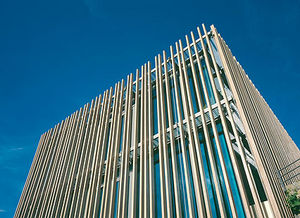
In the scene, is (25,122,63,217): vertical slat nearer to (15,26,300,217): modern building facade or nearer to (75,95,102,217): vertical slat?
(15,26,300,217): modern building facade

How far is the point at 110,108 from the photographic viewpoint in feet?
36.3

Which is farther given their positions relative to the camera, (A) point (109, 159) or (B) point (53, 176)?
(B) point (53, 176)

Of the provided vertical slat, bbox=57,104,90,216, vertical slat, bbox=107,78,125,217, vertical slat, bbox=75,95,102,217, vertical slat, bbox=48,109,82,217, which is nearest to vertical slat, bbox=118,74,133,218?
vertical slat, bbox=107,78,125,217

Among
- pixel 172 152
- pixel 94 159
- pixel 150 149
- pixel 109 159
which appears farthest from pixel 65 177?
pixel 172 152

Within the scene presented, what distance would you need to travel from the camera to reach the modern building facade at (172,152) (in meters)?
5.50

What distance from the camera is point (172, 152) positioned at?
6.80 metres

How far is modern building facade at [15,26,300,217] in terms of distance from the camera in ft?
18.0

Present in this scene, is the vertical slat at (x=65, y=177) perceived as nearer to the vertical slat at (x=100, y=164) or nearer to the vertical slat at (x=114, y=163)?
the vertical slat at (x=100, y=164)

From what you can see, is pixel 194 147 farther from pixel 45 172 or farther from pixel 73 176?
pixel 45 172

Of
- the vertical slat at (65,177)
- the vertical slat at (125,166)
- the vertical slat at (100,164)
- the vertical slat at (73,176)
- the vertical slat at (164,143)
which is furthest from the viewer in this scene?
the vertical slat at (65,177)

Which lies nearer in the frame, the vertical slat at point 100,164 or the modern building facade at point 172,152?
the modern building facade at point 172,152

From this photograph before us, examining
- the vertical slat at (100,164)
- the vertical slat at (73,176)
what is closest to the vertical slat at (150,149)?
the vertical slat at (100,164)

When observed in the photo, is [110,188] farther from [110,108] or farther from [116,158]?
[110,108]

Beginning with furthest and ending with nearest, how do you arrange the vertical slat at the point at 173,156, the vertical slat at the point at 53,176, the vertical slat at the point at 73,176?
the vertical slat at the point at 53,176 → the vertical slat at the point at 73,176 → the vertical slat at the point at 173,156
